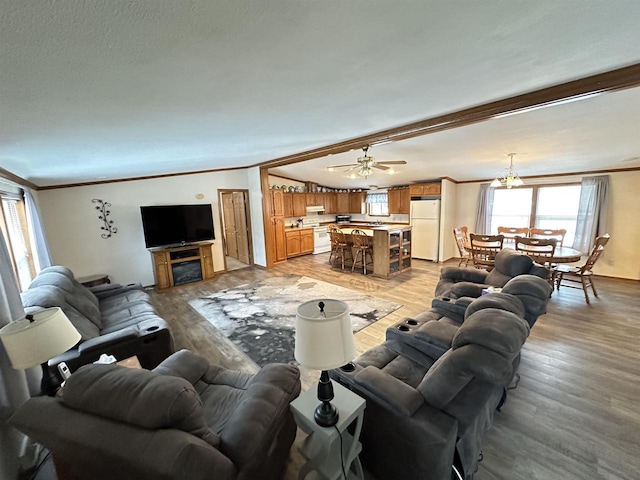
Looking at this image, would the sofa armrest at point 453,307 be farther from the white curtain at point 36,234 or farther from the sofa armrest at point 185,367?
the white curtain at point 36,234

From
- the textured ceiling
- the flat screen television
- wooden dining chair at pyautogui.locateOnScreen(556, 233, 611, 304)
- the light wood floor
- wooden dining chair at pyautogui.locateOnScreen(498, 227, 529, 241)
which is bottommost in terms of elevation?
the light wood floor

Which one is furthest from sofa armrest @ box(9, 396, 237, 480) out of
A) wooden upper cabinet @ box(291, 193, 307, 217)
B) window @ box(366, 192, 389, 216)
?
window @ box(366, 192, 389, 216)

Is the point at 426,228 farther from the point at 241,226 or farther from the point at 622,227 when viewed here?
the point at 241,226

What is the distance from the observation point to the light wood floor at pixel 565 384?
1.61 m

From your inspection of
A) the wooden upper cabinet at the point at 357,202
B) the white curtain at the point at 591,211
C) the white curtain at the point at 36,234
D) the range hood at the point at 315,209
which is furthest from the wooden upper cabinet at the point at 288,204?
the white curtain at the point at 591,211

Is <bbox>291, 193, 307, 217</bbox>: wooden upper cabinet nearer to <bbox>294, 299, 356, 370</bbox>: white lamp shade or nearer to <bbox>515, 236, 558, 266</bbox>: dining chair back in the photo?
<bbox>515, 236, 558, 266</bbox>: dining chair back

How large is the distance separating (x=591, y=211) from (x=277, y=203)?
6.80 meters

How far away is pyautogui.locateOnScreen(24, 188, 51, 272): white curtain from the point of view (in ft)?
11.2

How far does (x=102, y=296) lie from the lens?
359cm

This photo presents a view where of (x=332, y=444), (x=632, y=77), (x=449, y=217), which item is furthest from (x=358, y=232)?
(x=332, y=444)

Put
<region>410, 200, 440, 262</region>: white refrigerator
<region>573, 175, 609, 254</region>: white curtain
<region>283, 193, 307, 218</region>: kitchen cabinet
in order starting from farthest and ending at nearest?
<region>283, 193, 307, 218</region>: kitchen cabinet → <region>410, 200, 440, 262</region>: white refrigerator → <region>573, 175, 609, 254</region>: white curtain

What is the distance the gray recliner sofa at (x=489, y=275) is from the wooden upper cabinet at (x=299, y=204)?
511cm

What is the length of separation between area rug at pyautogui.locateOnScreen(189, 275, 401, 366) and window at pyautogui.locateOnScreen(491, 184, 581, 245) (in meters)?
4.32

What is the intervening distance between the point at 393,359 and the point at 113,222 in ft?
18.5
